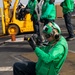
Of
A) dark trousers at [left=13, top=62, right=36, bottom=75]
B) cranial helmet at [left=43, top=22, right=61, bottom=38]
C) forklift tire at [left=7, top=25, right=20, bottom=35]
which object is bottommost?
forklift tire at [left=7, top=25, right=20, bottom=35]

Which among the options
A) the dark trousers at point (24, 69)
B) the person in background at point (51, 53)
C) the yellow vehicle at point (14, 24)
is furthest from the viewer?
the yellow vehicle at point (14, 24)

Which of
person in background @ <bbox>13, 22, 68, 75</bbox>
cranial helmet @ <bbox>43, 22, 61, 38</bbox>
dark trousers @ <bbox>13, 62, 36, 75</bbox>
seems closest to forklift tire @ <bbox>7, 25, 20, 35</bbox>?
dark trousers @ <bbox>13, 62, 36, 75</bbox>

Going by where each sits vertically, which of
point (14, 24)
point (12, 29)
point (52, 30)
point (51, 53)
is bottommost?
point (12, 29)

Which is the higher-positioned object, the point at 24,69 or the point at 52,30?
the point at 52,30

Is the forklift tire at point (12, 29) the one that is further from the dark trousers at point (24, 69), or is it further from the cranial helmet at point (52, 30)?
the cranial helmet at point (52, 30)

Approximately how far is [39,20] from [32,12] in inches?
14.1

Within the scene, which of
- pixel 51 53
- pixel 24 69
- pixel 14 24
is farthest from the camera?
pixel 14 24

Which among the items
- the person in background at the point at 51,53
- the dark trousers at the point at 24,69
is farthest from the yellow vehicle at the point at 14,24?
the person in background at the point at 51,53

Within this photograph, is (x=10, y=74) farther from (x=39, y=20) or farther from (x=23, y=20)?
(x=23, y=20)

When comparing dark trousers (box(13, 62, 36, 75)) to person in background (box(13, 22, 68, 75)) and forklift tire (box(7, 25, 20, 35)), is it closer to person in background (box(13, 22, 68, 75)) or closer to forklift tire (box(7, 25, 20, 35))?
person in background (box(13, 22, 68, 75))

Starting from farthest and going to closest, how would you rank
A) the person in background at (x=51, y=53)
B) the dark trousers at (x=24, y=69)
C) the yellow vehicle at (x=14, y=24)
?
the yellow vehicle at (x=14, y=24), the dark trousers at (x=24, y=69), the person in background at (x=51, y=53)

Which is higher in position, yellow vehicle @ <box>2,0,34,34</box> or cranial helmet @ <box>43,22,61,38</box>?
cranial helmet @ <box>43,22,61,38</box>

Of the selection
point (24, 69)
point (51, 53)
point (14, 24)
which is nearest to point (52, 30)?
point (51, 53)

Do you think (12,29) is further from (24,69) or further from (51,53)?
(51,53)
